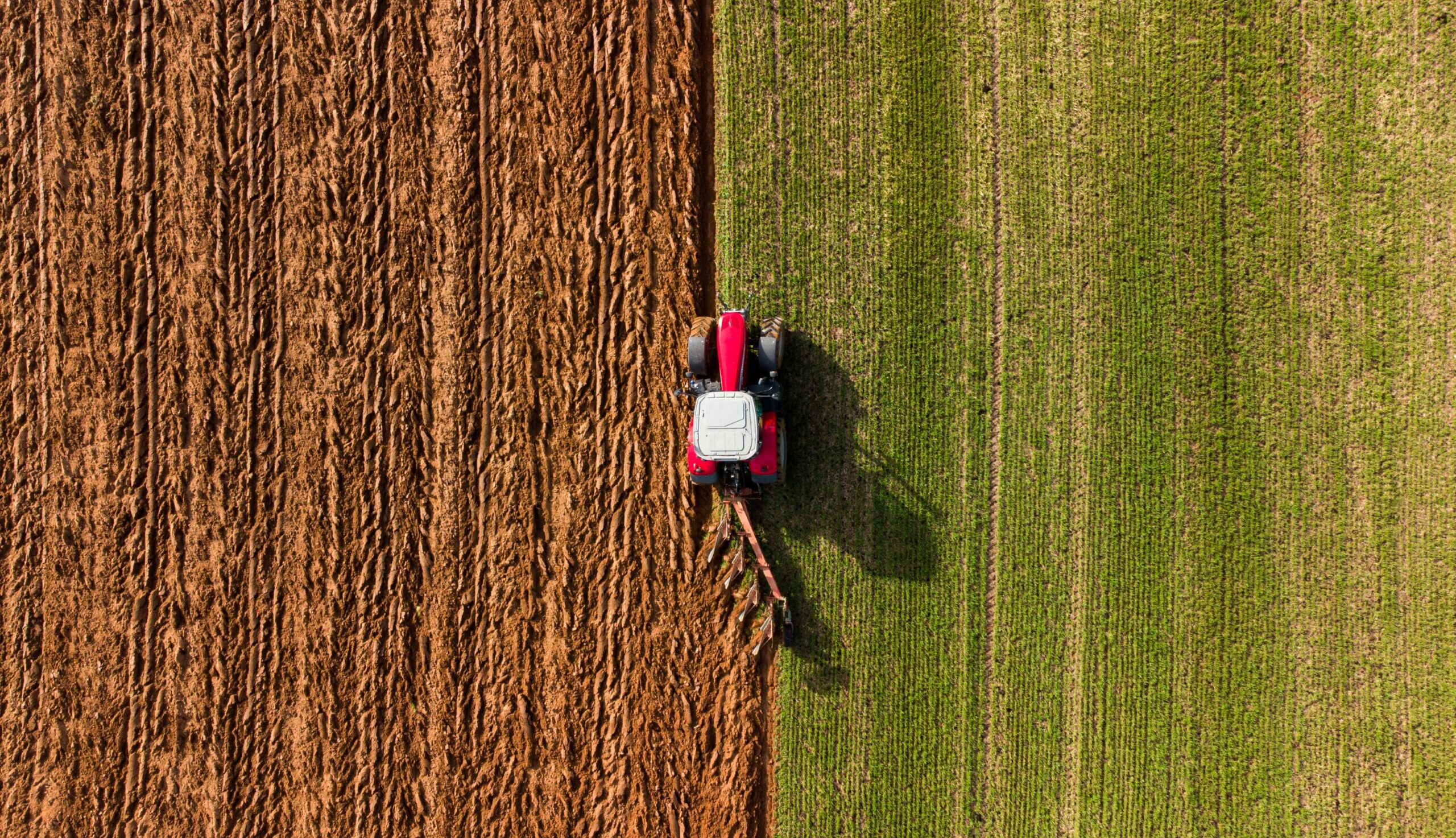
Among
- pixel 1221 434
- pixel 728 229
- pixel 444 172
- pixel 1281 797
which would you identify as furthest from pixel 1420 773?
pixel 444 172

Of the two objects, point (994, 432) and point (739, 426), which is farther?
point (994, 432)

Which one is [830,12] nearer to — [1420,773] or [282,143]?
[282,143]

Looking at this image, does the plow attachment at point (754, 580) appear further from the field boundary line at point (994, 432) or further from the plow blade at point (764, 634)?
the field boundary line at point (994, 432)

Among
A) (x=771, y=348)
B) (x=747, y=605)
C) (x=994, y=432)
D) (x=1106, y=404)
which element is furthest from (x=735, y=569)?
(x=1106, y=404)

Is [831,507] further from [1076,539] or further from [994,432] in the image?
[1076,539]

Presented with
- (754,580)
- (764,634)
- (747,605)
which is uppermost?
(754,580)

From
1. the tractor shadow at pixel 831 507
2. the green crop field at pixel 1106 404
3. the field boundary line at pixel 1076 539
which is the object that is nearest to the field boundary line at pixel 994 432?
the green crop field at pixel 1106 404
